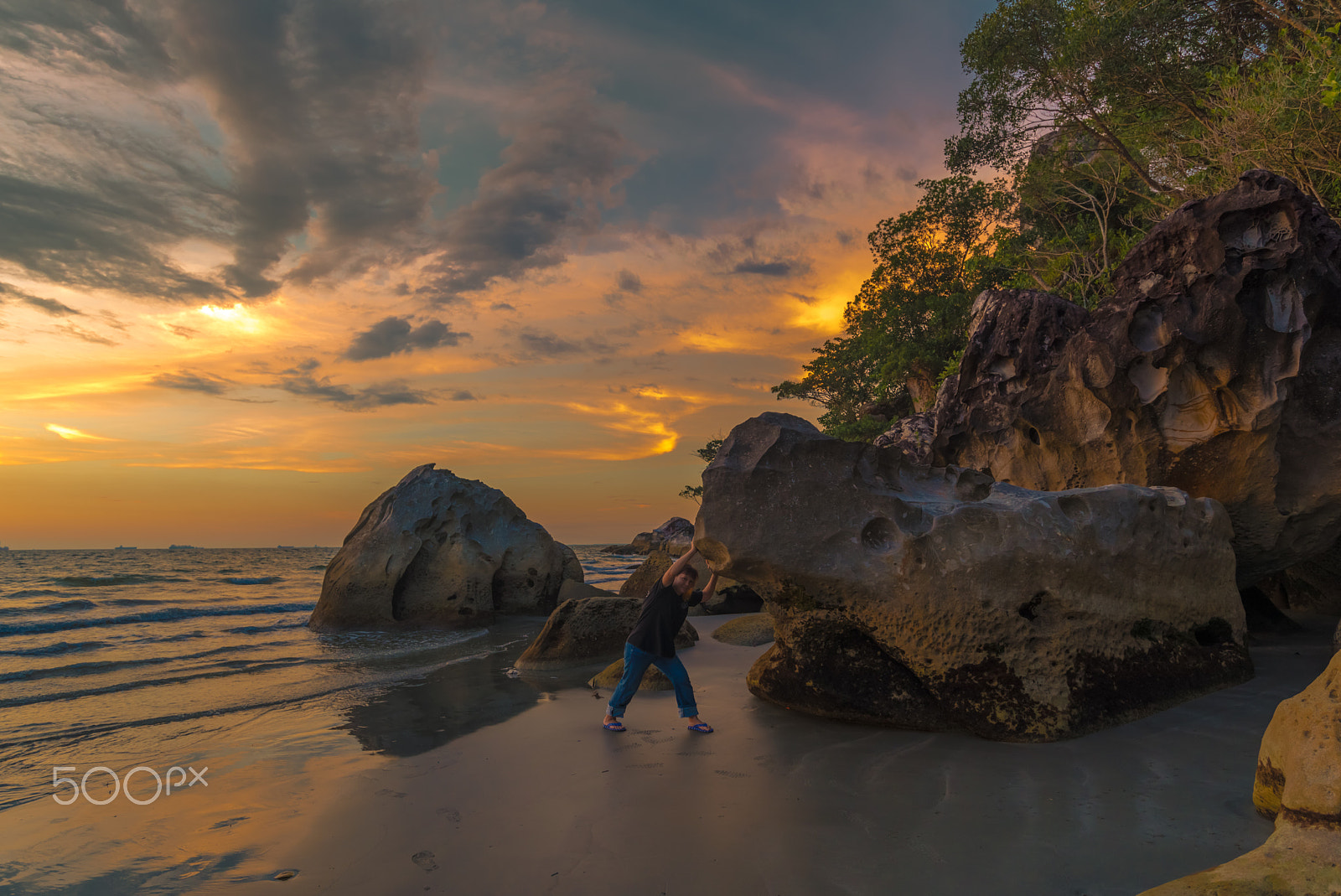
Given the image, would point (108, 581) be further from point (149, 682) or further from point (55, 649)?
point (149, 682)

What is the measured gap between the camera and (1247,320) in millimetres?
6758

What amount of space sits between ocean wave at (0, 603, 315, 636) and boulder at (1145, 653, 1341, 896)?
18.2 meters

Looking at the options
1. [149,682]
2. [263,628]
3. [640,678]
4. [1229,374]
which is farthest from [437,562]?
[1229,374]

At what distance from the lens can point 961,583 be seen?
4.99m

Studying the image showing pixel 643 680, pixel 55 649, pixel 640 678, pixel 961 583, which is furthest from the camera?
pixel 55 649

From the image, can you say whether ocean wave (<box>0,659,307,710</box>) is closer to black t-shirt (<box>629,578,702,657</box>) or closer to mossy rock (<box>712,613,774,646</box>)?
mossy rock (<box>712,613,774,646</box>)

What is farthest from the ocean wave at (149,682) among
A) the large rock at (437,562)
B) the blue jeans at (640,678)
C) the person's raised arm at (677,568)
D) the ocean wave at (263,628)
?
the person's raised arm at (677,568)

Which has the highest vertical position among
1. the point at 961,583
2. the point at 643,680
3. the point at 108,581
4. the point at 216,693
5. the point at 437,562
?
the point at 961,583

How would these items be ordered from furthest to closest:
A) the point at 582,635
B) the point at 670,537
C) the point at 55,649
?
1. the point at 670,537
2. the point at 55,649
3. the point at 582,635

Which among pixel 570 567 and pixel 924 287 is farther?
pixel 924 287

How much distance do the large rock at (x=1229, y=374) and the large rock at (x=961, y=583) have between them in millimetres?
1797

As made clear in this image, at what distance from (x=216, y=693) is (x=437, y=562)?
603 cm

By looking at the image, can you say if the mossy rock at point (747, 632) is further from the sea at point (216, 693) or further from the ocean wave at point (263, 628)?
the ocean wave at point (263, 628)

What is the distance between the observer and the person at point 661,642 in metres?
5.69
